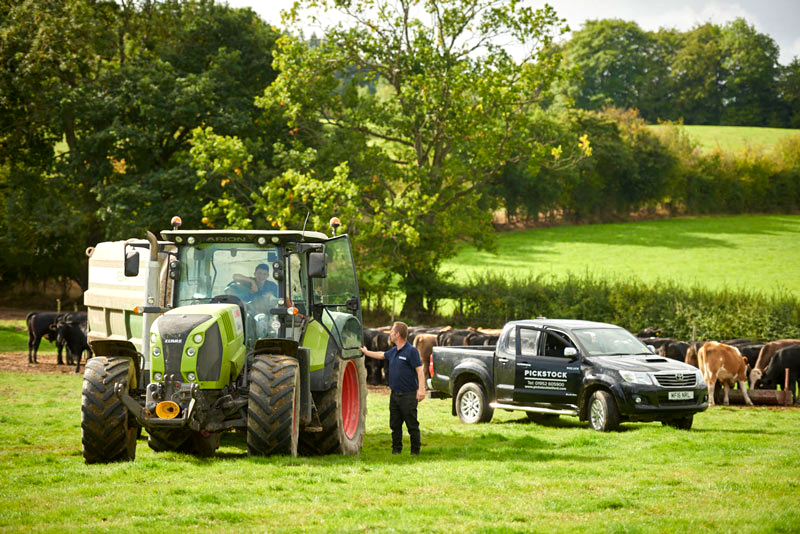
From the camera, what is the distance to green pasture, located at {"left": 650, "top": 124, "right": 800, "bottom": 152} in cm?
6819

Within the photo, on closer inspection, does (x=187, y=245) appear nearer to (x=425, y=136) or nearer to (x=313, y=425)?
(x=313, y=425)

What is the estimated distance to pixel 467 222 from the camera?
34469mm

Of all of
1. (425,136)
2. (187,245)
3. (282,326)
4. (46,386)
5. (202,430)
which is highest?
(425,136)

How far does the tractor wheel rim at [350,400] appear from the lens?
11625 mm

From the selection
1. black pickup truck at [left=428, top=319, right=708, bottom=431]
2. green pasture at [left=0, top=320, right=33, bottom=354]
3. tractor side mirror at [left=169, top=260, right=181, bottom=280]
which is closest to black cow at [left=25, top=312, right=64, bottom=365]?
green pasture at [left=0, top=320, right=33, bottom=354]

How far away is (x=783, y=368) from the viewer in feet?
67.5

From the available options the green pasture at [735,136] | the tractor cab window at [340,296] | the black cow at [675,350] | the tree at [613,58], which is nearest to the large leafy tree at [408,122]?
the black cow at [675,350]

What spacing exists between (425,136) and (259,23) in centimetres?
899

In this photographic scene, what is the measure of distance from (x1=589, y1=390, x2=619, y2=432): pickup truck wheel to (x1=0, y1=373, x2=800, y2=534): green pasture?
0.61m

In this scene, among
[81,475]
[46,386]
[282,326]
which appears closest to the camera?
[81,475]

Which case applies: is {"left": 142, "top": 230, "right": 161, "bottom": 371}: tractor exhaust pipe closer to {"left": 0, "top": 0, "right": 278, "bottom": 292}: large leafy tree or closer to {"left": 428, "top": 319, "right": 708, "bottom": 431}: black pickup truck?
{"left": 428, "top": 319, "right": 708, "bottom": 431}: black pickup truck

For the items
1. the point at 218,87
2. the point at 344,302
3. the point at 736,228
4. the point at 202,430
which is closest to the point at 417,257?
the point at 218,87

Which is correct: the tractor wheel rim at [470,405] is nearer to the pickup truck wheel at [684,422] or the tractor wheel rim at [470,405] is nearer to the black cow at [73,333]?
the pickup truck wheel at [684,422]

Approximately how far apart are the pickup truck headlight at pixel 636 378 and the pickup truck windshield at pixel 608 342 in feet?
2.98
